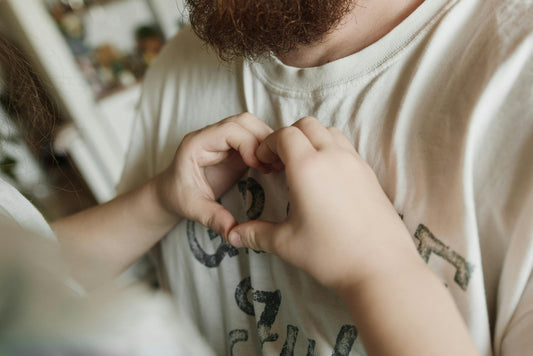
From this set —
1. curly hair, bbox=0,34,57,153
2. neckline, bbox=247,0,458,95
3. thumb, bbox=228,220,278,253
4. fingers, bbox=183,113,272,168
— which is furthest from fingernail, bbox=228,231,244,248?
curly hair, bbox=0,34,57,153

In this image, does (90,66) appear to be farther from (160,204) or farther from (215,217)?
(215,217)

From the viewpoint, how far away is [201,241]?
613 millimetres

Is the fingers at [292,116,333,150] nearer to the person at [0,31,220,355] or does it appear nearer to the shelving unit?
the person at [0,31,220,355]

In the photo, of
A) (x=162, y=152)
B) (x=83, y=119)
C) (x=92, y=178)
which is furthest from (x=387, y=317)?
(x=92, y=178)

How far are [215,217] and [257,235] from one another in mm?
97

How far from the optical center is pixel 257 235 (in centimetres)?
41

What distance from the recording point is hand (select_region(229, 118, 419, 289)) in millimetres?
354

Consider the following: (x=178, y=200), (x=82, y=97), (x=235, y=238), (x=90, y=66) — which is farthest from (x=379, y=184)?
(x=90, y=66)

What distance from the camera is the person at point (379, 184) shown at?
1.14ft

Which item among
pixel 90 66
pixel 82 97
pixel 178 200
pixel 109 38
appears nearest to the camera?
pixel 178 200

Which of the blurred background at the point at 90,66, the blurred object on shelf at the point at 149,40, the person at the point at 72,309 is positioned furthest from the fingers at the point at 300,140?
the blurred object on shelf at the point at 149,40

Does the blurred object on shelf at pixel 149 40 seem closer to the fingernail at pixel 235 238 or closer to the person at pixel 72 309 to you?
the fingernail at pixel 235 238

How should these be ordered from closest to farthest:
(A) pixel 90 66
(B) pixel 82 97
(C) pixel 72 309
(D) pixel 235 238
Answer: (C) pixel 72 309, (D) pixel 235 238, (B) pixel 82 97, (A) pixel 90 66

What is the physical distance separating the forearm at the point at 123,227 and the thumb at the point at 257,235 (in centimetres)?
23
